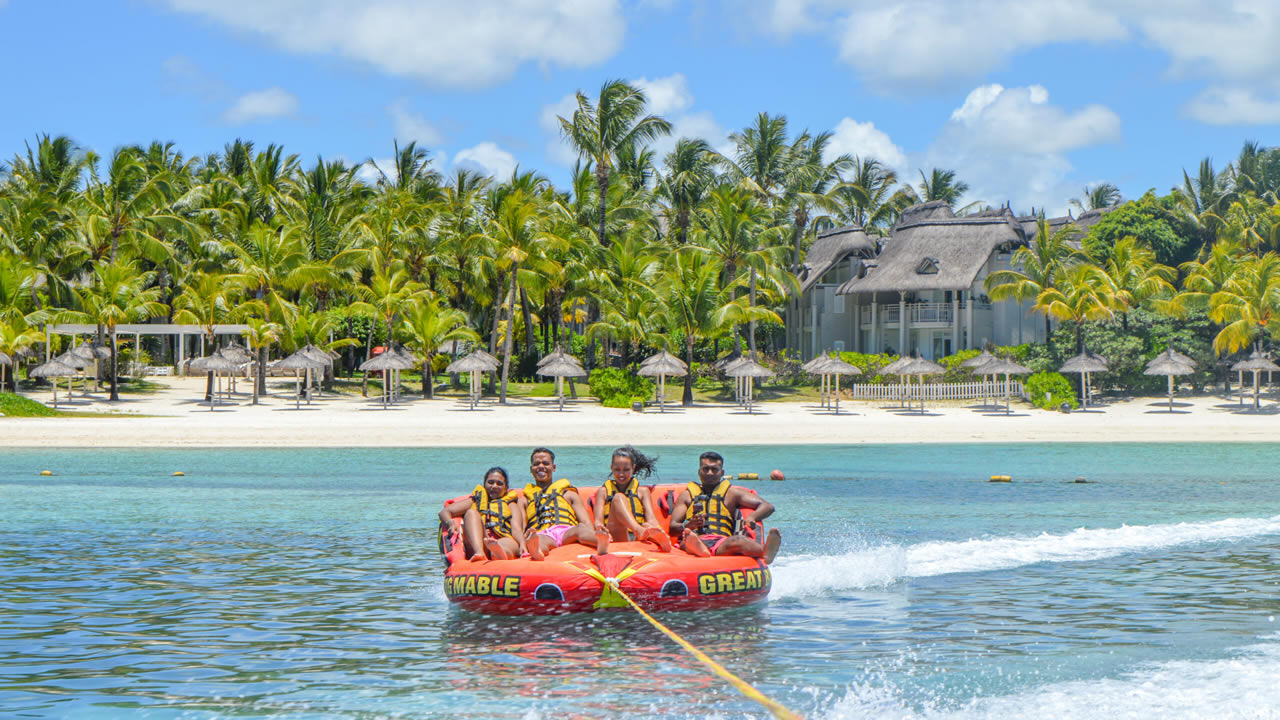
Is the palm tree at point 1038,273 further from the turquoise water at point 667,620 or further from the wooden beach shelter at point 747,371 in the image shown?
the turquoise water at point 667,620

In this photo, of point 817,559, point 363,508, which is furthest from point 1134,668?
point 363,508

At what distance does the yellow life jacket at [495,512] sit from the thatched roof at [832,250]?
46.4 meters

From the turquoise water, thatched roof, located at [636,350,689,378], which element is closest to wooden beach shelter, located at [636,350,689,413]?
thatched roof, located at [636,350,689,378]

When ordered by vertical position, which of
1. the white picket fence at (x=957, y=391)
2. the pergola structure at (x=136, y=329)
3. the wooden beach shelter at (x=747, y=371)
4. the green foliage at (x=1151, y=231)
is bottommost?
the white picket fence at (x=957, y=391)

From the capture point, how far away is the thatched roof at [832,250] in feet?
185

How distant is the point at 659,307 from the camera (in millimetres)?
43250

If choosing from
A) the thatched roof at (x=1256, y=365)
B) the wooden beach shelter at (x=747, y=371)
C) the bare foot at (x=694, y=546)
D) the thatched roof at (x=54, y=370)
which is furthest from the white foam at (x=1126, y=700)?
the thatched roof at (x=54, y=370)

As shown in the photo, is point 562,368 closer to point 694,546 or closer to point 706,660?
point 694,546

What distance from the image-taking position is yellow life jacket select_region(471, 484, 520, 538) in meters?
10.4

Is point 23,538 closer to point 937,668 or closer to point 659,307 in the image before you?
point 937,668

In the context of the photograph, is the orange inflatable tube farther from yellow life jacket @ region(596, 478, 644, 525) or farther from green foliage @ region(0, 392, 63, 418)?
green foliage @ region(0, 392, 63, 418)

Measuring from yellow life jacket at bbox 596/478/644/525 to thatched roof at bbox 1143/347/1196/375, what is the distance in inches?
1320

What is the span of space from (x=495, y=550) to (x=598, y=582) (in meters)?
1.02

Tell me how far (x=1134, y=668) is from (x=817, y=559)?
4.52 m
